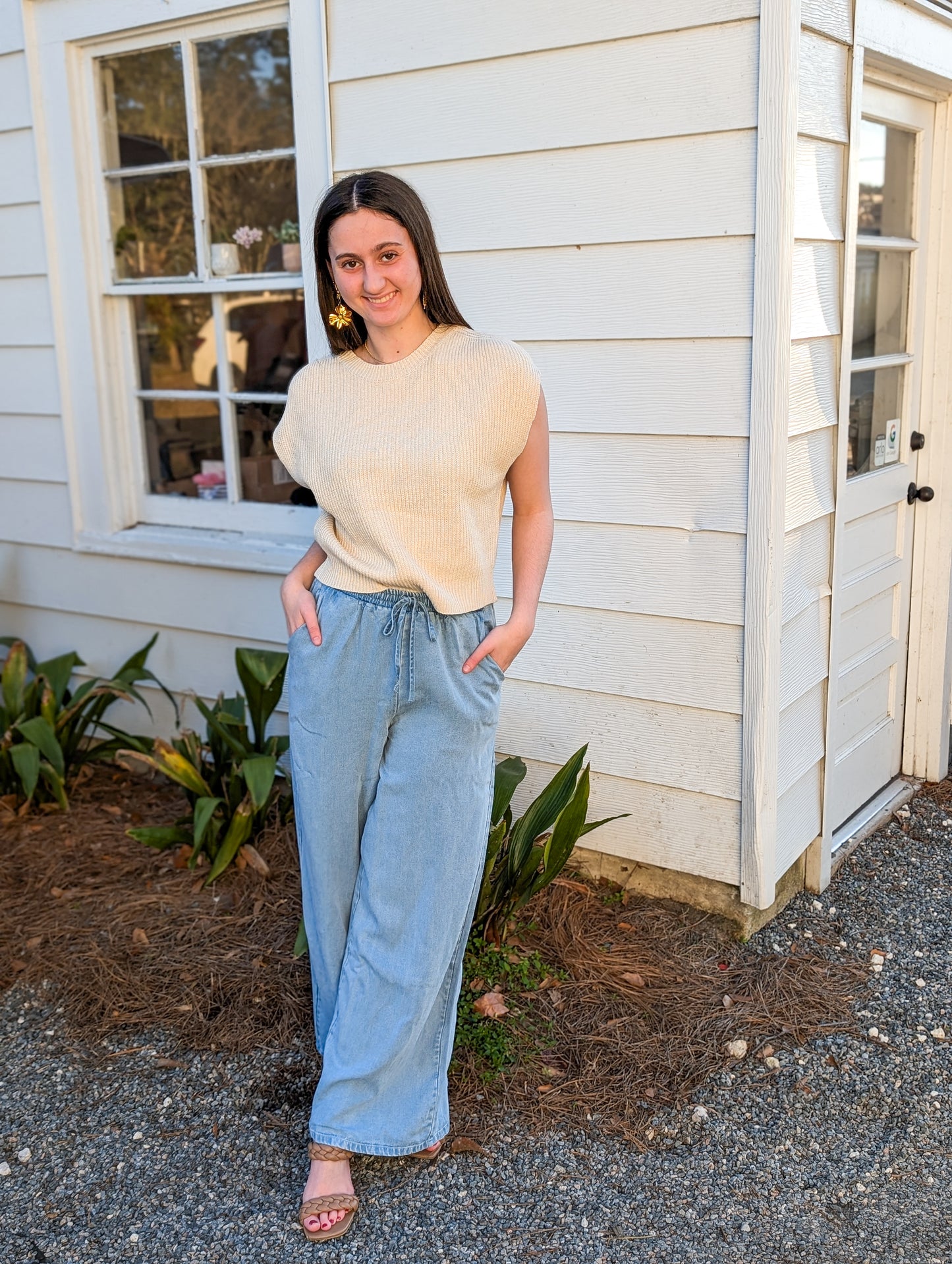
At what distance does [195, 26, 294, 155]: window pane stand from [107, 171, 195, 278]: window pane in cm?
24

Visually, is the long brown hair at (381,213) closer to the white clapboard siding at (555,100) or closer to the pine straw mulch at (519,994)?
the white clapboard siding at (555,100)

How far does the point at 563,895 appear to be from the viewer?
3461 mm

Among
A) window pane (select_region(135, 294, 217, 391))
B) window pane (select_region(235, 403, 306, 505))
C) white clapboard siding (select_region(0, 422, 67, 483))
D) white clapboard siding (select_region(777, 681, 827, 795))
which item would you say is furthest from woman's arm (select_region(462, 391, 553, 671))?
white clapboard siding (select_region(0, 422, 67, 483))

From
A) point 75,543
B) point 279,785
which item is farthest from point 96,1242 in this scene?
point 75,543

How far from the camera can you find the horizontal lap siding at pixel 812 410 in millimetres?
2941

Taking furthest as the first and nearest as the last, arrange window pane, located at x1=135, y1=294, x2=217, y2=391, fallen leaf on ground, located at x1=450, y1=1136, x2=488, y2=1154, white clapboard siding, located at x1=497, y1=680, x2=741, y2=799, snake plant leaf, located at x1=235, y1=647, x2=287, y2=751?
window pane, located at x1=135, y1=294, x2=217, y2=391, snake plant leaf, located at x1=235, y1=647, x2=287, y2=751, white clapboard siding, located at x1=497, y1=680, x2=741, y2=799, fallen leaf on ground, located at x1=450, y1=1136, x2=488, y2=1154

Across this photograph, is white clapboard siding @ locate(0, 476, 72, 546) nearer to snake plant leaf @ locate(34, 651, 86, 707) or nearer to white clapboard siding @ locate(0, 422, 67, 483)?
white clapboard siding @ locate(0, 422, 67, 483)

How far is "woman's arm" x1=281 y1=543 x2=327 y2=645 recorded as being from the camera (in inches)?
92.0

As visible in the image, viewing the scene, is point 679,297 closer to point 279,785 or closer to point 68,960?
point 279,785

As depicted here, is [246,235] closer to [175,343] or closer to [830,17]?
[175,343]

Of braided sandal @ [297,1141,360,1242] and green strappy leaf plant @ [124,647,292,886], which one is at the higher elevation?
green strappy leaf plant @ [124,647,292,886]

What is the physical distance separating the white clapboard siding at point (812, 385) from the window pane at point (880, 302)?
1.26 ft

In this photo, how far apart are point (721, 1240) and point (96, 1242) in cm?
123

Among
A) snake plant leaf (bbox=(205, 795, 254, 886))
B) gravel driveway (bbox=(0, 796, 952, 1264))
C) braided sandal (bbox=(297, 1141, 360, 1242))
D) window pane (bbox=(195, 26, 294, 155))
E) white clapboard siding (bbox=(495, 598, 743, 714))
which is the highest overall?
window pane (bbox=(195, 26, 294, 155))
